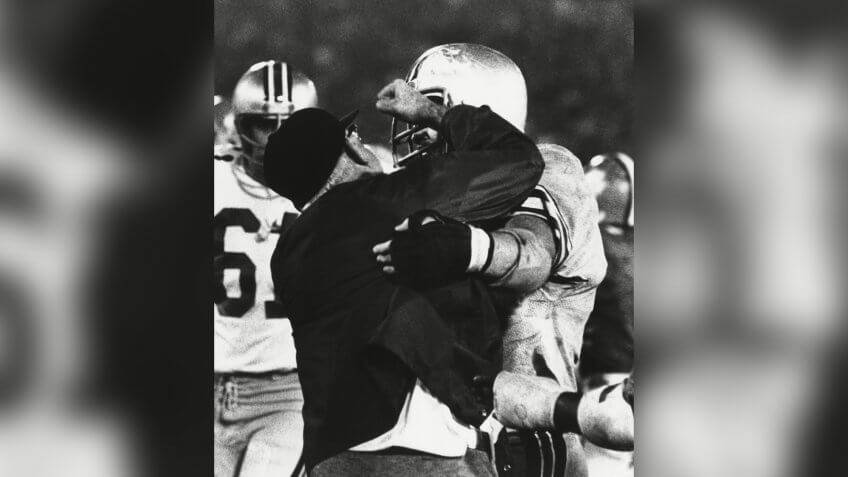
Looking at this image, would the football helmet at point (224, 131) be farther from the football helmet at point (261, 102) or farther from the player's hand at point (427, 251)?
the player's hand at point (427, 251)

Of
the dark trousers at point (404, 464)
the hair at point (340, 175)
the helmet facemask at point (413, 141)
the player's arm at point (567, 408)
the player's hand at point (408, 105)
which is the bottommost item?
the dark trousers at point (404, 464)

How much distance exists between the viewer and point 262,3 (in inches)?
80.7

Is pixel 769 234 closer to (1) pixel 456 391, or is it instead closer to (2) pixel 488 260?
(2) pixel 488 260

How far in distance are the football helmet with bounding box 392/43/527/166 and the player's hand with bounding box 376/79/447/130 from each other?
0.02 m

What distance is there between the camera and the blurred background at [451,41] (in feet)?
6.72

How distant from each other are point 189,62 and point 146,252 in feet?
1.53

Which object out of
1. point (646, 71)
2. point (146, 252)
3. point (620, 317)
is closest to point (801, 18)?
point (646, 71)

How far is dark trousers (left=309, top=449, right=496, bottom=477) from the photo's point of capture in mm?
1915

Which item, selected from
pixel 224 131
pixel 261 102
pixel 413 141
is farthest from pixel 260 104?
pixel 413 141

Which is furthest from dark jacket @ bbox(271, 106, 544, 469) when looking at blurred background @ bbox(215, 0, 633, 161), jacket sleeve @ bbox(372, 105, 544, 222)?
blurred background @ bbox(215, 0, 633, 161)

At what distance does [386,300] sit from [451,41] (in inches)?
26.0

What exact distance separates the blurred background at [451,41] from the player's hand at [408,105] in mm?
26

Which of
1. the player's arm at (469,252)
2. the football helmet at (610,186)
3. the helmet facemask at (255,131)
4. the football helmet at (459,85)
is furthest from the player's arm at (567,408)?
the helmet facemask at (255,131)

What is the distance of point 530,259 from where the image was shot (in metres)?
2.00
